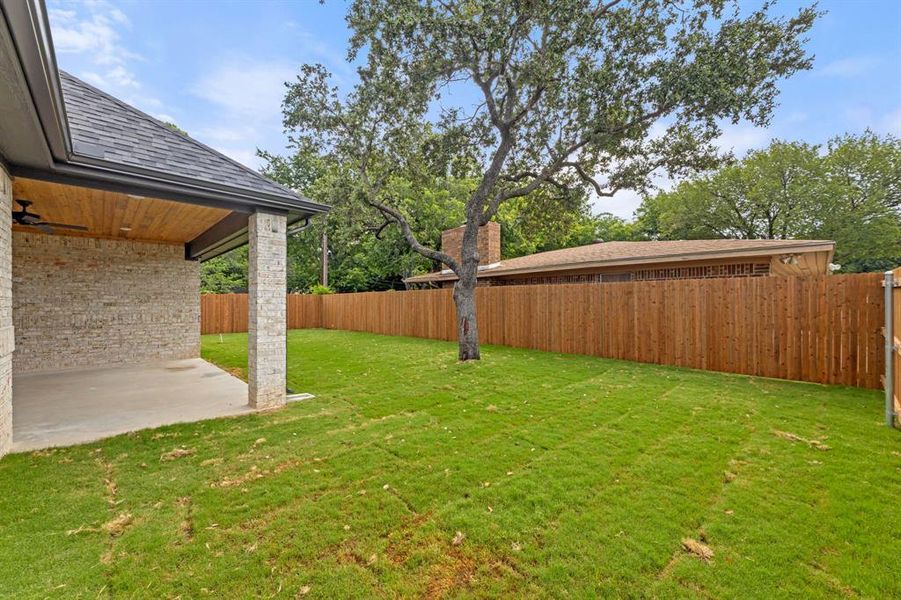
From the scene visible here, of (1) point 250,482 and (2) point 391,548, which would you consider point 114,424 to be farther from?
(2) point 391,548

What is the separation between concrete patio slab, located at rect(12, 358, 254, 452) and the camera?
426 cm

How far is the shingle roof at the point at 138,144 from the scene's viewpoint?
4.13 meters

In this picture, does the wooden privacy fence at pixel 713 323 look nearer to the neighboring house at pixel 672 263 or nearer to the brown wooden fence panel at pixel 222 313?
the neighboring house at pixel 672 263

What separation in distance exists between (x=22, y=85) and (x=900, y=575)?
5.58m

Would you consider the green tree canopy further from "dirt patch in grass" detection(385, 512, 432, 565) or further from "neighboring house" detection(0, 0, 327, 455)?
"dirt patch in grass" detection(385, 512, 432, 565)

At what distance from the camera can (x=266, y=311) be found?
5168 millimetres

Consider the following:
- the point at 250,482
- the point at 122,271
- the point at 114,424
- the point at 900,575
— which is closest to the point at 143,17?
the point at 122,271

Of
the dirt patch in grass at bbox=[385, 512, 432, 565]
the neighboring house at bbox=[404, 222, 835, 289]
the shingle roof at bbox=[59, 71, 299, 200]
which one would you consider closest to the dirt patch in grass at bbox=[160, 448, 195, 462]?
the dirt patch in grass at bbox=[385, 512, 432, 565]

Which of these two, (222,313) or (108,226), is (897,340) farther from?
(222,313)

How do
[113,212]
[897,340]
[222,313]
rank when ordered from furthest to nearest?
[222,313], [113,212], [897,340]

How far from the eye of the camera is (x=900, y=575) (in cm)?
201

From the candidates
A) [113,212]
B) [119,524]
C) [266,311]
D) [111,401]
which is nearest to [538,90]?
[266,311]

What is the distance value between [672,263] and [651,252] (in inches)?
25.0

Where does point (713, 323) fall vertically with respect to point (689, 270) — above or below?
below
